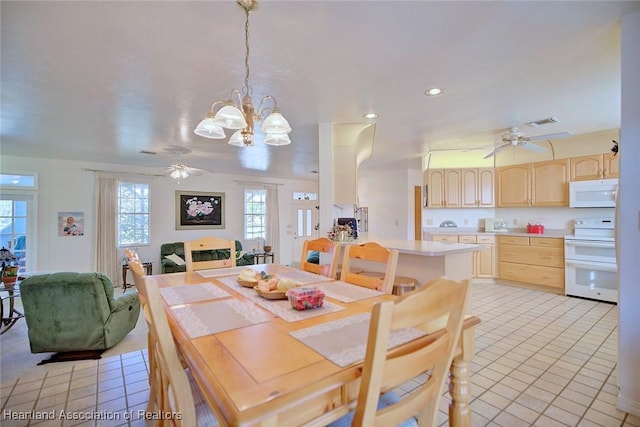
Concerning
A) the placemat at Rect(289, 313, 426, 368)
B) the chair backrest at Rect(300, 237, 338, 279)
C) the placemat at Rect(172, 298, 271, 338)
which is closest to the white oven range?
the chair backrest at Rect(300, 237, 338, 279)

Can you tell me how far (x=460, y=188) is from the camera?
556 cm

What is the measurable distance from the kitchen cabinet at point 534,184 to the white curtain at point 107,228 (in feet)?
23.9

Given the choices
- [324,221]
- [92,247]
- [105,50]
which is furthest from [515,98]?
[92,247]

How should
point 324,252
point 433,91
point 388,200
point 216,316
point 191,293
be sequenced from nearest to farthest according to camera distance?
point 216,316 → point 191,293 → point 324,252 → point 433,91 → point 388,200

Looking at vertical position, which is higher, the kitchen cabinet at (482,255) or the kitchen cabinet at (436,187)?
the kitchen cabinet at (436,187)

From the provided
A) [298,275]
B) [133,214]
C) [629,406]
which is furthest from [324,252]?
[133,214]

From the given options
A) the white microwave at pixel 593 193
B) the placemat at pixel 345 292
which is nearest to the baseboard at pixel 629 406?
the placemat at pixel 345 292

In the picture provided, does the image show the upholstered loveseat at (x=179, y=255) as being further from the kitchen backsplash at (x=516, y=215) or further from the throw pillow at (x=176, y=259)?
the kitchen backsplash at (x=516, y=215)

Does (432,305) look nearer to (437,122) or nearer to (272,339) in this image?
(272,339)

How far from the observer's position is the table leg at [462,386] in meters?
1.11

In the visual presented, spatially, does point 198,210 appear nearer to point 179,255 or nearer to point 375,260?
point 179,255

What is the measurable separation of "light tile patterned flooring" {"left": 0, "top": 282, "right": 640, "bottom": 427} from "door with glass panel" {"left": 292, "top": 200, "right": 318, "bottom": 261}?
18.2 ft

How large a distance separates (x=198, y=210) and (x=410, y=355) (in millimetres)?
6708

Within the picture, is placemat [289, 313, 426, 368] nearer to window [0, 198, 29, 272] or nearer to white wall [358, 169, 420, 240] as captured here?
white wall [358, 169, 420, 240]
